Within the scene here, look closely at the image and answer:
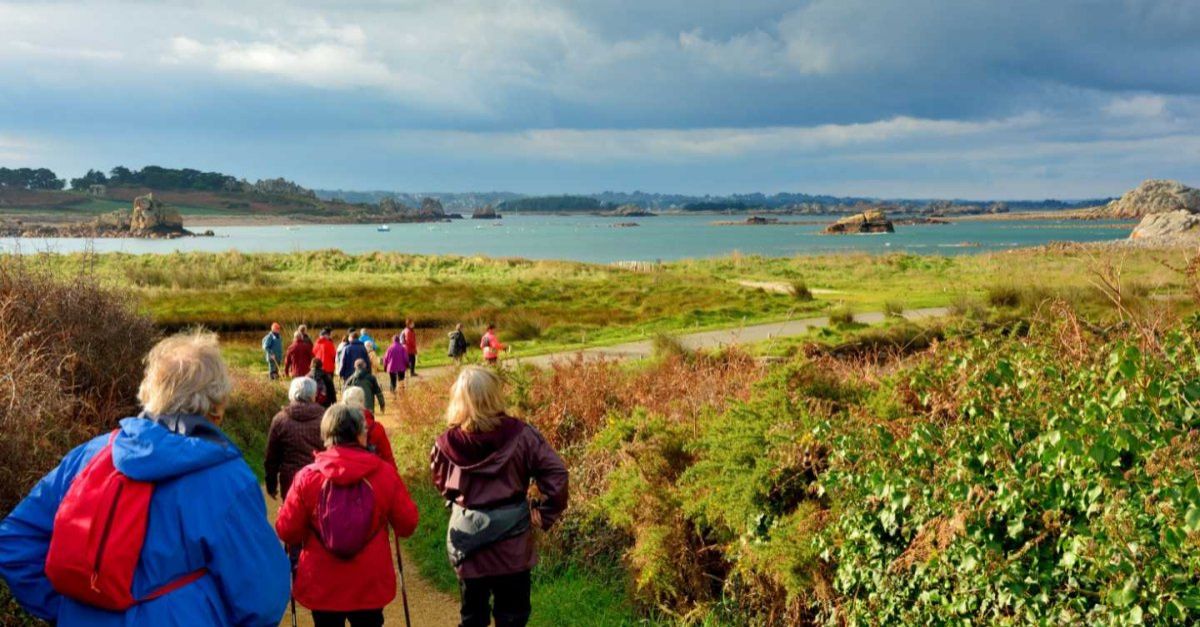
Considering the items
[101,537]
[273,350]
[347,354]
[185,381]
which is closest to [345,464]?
[185,381]

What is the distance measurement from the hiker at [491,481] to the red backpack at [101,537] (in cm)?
234

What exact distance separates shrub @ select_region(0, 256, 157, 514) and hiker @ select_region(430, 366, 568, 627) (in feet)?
9.25

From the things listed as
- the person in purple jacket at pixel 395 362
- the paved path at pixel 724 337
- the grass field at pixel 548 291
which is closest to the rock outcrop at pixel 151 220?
the grass field at pixel 548 291

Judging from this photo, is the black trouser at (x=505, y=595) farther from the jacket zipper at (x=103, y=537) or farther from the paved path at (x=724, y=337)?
the paved path at (x=724, y=337)

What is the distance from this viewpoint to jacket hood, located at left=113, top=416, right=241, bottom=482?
130 inches

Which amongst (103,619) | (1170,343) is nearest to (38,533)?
(103,619)

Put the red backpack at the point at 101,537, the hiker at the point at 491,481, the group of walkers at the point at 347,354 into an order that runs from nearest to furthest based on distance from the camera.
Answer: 1. the red backpack at the point at 101,537
2. the hiker at the point at 491,481
3. the group of walkers at the point at 347,354

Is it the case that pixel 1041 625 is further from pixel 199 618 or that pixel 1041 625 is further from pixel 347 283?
pixel 347 283

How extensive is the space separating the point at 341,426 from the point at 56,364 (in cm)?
621

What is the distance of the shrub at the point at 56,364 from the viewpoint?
6.33 meters

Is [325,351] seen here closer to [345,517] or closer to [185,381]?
[345,517]

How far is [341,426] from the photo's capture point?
17.5 feet

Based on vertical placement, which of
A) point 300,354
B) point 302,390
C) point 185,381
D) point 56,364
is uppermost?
point 185,381

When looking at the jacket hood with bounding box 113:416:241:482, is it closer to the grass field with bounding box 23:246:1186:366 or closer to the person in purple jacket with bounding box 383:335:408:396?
the grass field with bounding box 23:246:1186:366
